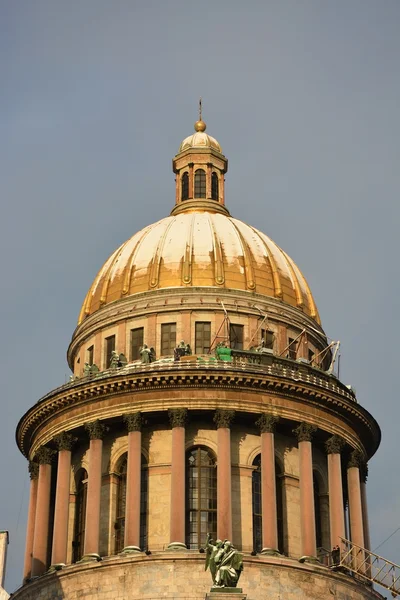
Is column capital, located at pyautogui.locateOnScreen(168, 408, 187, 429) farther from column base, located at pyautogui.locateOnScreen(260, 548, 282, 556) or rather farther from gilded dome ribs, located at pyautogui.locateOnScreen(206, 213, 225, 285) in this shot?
gilded dome ribs, located at pyautogui.locateOnScreen(206, 213, 225, 285)

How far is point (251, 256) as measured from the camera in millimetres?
82125

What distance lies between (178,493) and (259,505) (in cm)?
492

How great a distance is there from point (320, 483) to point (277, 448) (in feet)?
12.3

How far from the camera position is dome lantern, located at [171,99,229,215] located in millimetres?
88125

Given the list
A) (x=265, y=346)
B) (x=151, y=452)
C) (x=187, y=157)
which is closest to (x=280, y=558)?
(x=151, y=452)

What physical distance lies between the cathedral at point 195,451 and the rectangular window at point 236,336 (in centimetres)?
8

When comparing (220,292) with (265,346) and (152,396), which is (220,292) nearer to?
(265,346)

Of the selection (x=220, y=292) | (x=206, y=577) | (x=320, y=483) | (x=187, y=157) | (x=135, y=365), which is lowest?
(x=206, y=577)

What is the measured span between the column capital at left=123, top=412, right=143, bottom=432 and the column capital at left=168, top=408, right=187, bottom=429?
1633 millimetres

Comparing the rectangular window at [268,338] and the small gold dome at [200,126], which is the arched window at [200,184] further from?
the rectangular window at [268,338]

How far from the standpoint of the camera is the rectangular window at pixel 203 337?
254 ft

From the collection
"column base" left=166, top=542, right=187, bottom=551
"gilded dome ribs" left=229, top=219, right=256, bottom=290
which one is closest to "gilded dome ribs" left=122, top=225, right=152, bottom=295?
"gilded dome ribs" left=229, top=219, right=256, bottom=290

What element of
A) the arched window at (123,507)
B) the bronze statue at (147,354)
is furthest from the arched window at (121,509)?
the bronze statue at (147,354)

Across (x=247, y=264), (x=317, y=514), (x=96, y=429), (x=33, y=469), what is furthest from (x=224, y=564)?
(x=247, y=264)
